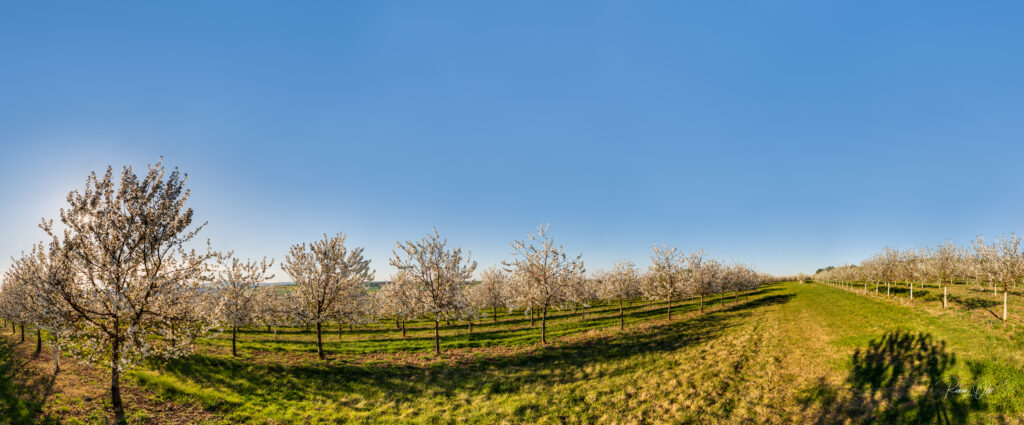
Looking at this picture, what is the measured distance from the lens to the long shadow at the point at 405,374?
16.2 metres

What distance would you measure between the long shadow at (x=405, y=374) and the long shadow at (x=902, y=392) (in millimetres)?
8092

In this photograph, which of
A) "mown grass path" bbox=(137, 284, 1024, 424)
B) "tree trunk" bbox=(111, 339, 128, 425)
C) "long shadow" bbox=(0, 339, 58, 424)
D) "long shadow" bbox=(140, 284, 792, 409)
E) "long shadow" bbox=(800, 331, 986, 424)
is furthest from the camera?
"long shadow" bbox=(140, 284, 792, 409)

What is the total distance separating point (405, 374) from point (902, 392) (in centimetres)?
2258

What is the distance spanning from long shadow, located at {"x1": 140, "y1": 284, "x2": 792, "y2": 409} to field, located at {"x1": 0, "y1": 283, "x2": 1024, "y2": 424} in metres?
0.11

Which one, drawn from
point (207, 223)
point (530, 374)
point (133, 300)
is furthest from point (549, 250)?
point (133, 300)

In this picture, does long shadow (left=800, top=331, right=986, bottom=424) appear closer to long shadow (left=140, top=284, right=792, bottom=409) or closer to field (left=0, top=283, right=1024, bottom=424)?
field (left=0, top=283, right=1024, bottom=424)

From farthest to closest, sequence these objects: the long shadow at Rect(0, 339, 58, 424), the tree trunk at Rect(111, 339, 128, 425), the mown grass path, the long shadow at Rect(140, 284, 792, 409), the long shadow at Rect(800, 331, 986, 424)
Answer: the long shadow at Rect(140, 284, 792, 409) < the mown grass path < the tree trunk at Rect(111, 339, 128, 425) < the long shadow at Rect(0, 339, 58, 424) < the long shadow at Rect(800, 331, 986, 424)

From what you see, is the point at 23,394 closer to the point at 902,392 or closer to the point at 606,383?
the point at 606,383

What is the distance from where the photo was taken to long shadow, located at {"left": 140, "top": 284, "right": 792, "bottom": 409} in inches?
640

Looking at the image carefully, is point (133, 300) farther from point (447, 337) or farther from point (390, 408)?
point (447, 337)

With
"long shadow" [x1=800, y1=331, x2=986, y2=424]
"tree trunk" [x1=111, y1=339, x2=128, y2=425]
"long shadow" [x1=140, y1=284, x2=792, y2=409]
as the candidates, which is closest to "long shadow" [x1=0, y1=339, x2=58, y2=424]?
"tree trunk" [x1=111, y1=339, x2=128, y2=425]

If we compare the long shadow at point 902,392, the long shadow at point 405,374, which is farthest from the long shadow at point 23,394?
the long shadow at point 902,392

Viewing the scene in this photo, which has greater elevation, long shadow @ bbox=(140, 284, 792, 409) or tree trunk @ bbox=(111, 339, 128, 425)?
tree trunk @ bbox=(111, 339, 128, 425)

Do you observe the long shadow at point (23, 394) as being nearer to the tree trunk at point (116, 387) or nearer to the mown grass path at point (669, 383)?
the tree trunk at point (116, 387)
